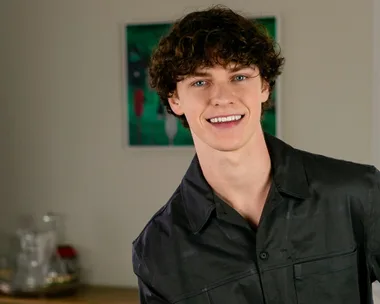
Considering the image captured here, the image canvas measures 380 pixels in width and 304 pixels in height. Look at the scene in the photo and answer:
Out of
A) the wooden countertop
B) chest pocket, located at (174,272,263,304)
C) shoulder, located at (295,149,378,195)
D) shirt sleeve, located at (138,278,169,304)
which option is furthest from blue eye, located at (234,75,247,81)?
the wooden countertop

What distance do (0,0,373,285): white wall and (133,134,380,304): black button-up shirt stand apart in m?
1.42

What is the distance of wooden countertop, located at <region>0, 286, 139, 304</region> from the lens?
289 centimetres

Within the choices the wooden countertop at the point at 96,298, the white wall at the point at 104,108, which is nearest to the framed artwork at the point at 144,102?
the white wall at the point at 104,108

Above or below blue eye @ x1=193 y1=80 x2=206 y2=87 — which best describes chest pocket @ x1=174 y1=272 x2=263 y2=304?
below

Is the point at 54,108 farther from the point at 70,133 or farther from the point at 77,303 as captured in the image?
the point at 77,303

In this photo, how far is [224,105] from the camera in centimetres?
128

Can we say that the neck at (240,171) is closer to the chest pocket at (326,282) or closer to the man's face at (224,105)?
the man's face at (224,105)

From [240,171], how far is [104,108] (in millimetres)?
1811

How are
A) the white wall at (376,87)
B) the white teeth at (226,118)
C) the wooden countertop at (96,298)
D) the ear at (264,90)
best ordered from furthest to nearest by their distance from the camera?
1. the wooden countertop at (96,298)
2. the white wall at (376,87)
3. the ear at (264,90)
4. the white teeth at (226,118)

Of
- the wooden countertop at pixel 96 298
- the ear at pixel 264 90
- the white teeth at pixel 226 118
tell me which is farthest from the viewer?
the wooden countertop at pixel 96 298

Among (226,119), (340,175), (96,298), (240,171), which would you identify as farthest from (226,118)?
(96,298)

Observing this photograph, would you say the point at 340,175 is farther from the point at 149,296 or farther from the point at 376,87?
the point at 376,87

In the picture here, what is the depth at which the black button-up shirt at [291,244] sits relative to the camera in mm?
1346

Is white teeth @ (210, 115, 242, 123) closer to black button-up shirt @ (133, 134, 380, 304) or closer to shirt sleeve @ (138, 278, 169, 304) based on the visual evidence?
black button-up shirt @ (133, 134, 380, 304)
